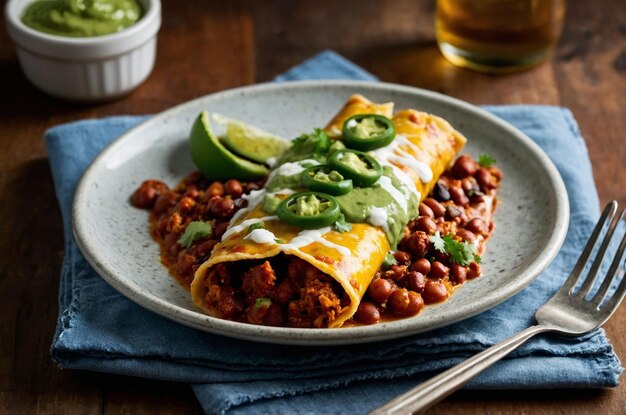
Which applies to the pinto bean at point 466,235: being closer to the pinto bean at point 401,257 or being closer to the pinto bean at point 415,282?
the pinto bean at point 401,257

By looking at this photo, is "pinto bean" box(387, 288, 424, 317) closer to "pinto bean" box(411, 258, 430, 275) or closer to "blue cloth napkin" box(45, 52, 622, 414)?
"blue cloth napkin" box(45, 52, 622, 414)

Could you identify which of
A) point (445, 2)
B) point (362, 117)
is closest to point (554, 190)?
point (362, 117)

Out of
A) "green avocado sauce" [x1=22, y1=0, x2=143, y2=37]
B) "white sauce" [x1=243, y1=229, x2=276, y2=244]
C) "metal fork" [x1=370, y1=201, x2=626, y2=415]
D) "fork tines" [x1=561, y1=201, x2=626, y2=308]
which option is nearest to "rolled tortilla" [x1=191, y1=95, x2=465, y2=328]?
"white sauce" [x1=243, y1=229, x2=276, y2=244]

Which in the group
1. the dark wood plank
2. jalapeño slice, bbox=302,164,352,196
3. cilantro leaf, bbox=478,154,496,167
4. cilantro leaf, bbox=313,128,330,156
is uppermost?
jalapeño slice, bbox=302,164,352,196

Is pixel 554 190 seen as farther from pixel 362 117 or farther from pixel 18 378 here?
pixel 18 378

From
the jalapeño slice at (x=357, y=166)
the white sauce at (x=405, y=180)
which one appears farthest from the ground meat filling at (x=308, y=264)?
the jalapeño slice at (x=357, y=166)
